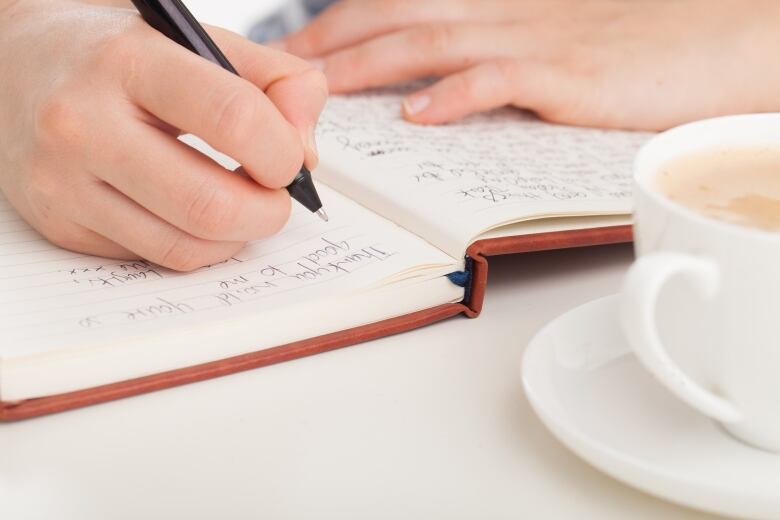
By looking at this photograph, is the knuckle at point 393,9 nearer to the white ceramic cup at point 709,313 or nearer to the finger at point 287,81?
the finger at point 287,81

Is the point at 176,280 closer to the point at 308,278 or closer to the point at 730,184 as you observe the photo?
the point at 308,278

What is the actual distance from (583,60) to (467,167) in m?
0.28

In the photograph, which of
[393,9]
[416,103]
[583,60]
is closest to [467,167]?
[416,103]

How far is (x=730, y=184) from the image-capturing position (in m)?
0.44

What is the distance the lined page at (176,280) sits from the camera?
485 mm

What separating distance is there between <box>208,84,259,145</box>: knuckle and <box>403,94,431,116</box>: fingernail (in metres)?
0.38

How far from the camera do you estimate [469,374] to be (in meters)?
0.51

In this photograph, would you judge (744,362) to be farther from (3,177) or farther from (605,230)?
(3,177)

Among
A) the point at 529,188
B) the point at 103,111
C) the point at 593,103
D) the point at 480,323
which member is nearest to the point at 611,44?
the point at 593,103

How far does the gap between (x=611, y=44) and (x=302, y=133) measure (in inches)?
19.4

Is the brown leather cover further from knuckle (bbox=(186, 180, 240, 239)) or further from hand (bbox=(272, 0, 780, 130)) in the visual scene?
hand (bbox=(272, 0, 780, 130))

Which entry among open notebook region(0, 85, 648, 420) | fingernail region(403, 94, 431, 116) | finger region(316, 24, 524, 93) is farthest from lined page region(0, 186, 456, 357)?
finger region(316, 24, 524, 93)

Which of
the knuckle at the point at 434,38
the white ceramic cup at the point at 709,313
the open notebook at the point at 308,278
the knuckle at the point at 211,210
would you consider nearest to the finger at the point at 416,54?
the knuckle at the point at 434,38

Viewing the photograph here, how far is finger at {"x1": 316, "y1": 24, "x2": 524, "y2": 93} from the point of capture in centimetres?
95
